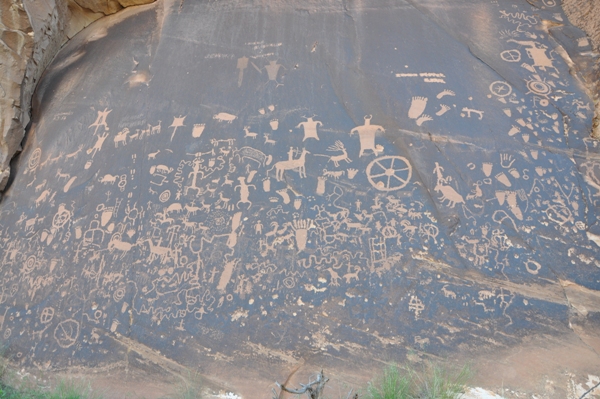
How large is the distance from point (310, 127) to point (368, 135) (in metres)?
0.42

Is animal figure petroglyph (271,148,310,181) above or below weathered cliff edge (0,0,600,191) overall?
below

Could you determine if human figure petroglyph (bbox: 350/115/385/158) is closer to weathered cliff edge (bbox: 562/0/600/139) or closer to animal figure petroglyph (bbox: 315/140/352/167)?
animal figure petroglyph (bbox: 315/140/352/167)

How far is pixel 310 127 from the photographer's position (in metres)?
3.84

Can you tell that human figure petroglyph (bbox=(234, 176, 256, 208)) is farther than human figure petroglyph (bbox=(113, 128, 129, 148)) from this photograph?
No

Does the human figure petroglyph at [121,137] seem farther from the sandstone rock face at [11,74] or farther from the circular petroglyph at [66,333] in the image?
the circular petroglyph at [66,333]

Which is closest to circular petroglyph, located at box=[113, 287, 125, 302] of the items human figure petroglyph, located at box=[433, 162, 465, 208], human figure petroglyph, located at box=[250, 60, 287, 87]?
human figure petroglyph, located at box=[250, 60, 287, 87]

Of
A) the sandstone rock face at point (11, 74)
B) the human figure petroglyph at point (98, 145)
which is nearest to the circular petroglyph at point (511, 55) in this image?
the human figure petroglyph at point (98, 145)

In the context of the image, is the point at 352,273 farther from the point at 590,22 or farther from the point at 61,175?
the point at 590,22

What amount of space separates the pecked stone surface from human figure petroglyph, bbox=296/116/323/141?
2cm

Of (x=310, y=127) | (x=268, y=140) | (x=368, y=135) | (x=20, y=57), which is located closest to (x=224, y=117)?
(x=268, y=140)

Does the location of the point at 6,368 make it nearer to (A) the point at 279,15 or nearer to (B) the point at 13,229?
(B) the point at 13,229

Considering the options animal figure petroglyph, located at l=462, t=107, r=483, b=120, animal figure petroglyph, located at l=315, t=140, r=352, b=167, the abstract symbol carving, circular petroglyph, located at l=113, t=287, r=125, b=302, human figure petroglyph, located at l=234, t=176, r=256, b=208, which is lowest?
circular petroglyph, located at l=113, t=287, r=125, b=302

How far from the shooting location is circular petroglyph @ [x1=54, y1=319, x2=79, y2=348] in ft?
11.1

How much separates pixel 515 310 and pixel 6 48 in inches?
175
